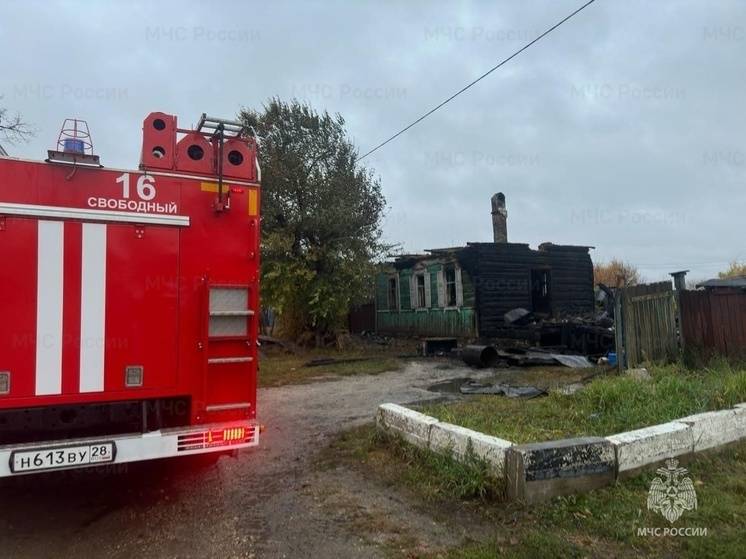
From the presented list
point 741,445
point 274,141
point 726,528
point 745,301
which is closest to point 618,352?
point 745,301

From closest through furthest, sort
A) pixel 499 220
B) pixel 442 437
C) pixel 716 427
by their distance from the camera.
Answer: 1. pixel 442 437
2. pixel 716 427
3. pixel 499 220

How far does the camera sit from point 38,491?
4.68 m

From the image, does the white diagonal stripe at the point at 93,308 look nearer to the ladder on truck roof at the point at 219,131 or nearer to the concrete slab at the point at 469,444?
the ladder on truck roof at the point at 219,131

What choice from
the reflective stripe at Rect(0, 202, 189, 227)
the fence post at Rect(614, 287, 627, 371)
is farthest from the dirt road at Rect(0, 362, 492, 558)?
the fence post at Rect(614, 287, 627, 371)

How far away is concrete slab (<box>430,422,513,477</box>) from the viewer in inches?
162

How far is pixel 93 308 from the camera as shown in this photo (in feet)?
12.2

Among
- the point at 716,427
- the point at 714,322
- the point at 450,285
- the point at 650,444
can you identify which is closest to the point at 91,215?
the point at 650,444

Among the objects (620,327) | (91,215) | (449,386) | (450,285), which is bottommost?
(449,386)

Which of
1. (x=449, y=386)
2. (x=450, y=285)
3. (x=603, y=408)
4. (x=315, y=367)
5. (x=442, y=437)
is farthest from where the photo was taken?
(x=450, y=285)

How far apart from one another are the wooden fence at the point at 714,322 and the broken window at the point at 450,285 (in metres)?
10.8

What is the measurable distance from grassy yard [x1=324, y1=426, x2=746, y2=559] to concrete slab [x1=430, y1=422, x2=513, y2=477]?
0.33 ft

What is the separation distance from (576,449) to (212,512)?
2880 millimetres

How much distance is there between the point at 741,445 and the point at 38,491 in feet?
21.4

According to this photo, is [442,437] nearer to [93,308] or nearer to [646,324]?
[93,308]
